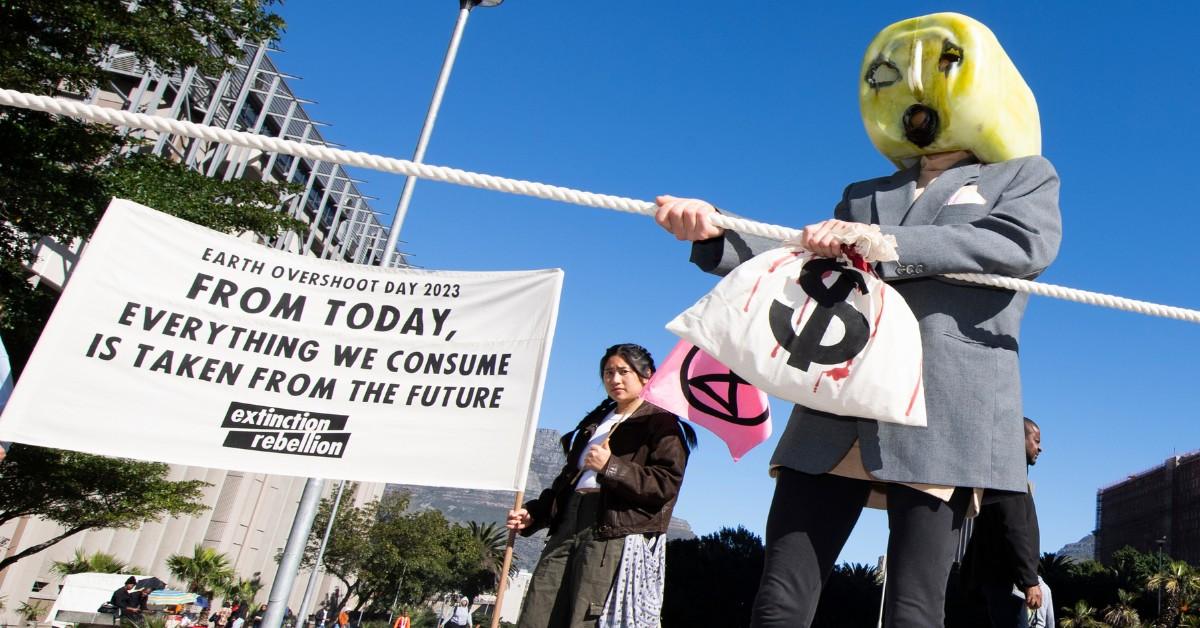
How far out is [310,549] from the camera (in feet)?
187

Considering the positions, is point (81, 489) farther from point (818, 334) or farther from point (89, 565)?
point (818, 334)

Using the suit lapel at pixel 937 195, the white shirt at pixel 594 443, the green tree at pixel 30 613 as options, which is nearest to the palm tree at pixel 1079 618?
the green tree at pixel 30 613

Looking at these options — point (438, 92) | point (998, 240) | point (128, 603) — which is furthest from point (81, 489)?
point (998, 240)

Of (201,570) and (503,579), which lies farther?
(201,570)

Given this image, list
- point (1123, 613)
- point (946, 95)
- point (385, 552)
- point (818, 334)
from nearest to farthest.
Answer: point (818, 334) → point (946, 95) → point (1123, 613) → point (385, 552)

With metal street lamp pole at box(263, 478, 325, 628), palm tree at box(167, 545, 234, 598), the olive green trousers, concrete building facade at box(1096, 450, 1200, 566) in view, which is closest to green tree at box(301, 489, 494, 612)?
palm tree at box(167, 545, 234, 598)

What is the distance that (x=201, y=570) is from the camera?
44.1 m

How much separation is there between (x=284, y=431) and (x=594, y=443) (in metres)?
1.46

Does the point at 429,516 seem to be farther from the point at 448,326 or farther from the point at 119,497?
the point at 448,326

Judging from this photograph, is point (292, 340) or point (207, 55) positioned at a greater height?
point (207, 55)

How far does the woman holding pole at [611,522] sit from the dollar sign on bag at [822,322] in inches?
62.9

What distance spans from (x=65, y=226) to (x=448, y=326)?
1093 cm

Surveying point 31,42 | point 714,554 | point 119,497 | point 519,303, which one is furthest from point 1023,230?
point 714,554

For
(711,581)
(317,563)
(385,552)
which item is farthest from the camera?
(385,552)
